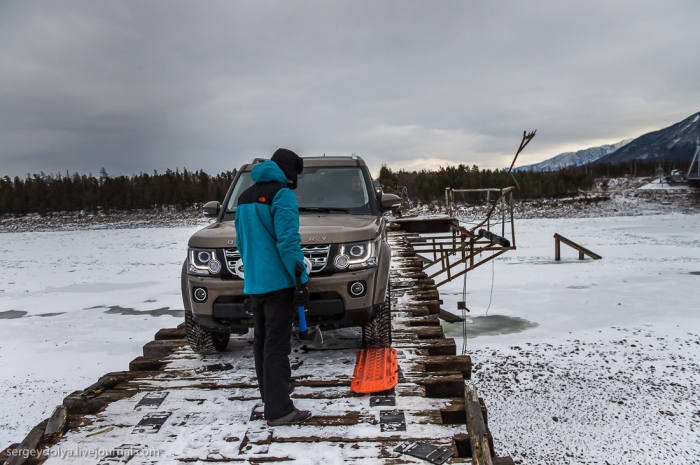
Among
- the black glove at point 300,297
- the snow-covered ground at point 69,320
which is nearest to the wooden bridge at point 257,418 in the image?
the black glove at point 300,297

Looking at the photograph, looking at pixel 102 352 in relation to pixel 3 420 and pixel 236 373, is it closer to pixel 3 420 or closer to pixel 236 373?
pixel 3 420

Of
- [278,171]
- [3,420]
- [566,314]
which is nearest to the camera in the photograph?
[278,171]

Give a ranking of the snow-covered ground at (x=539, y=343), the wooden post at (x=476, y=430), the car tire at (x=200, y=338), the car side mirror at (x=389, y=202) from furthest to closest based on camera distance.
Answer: the snow-covered ground at (x=539, y=343)
the car side mirror at (x=389, y=202)
the car tire at (x=200, y=338)
the wooden post at (x=476, y=430)

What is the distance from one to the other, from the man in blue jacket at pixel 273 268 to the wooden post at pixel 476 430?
1134mm

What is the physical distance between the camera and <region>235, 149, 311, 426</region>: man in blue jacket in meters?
3.52

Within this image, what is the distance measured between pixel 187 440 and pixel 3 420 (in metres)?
4.71

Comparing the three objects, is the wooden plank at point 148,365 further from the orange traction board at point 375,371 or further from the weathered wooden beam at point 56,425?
the orange traction board at point 375,371

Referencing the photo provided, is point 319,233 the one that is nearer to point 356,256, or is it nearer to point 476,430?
point 356,256

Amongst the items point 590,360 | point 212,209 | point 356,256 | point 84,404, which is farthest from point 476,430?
point 590,360

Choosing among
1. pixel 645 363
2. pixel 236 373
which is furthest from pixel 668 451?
pixel 236 373

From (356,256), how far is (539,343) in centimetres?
666

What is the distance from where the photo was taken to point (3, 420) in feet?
21.2

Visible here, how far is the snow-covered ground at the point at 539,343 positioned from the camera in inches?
244

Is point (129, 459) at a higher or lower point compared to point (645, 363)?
higher
